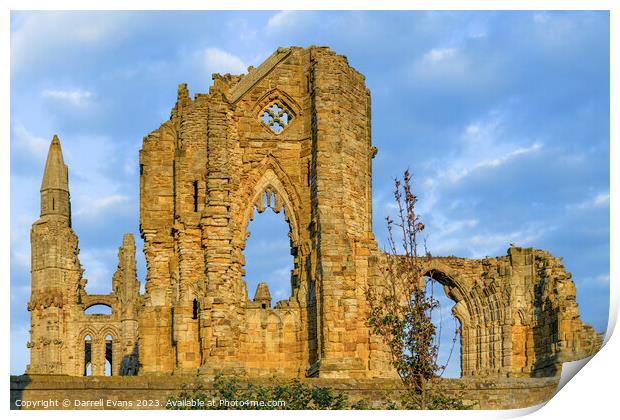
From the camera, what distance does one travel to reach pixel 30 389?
67.1 ft

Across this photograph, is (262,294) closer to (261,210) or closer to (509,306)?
(261,210)

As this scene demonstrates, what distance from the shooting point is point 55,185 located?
61.7m

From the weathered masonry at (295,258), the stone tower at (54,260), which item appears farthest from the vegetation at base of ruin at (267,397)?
the stone tower at (54,260)

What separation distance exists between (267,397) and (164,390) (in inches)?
99.1

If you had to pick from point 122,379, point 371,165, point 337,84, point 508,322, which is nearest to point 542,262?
point 508,322

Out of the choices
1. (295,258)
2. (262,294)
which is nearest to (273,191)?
(295,258)

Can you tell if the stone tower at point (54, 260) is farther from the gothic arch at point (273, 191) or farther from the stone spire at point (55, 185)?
the gothic arch at point (273, 191)

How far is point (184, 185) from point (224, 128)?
1.76m

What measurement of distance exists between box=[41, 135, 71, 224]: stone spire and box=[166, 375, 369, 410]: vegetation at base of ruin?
140 feet

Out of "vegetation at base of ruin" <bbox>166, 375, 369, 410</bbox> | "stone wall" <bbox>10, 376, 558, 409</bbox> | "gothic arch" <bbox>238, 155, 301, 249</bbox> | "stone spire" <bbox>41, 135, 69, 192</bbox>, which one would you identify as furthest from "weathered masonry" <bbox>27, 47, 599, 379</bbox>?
"stone spire" <bbox>41, 135, 69, 192</bbox>

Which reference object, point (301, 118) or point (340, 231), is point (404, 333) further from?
point (301, 118)

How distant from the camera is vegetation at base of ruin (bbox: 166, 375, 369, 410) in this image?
1902 centimetres

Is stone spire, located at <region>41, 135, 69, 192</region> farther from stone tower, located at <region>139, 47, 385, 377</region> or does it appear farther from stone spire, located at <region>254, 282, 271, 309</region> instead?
stone spire, located at <region>254, 282, 271, 309</region>

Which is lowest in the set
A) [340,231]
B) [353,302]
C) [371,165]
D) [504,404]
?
[504,404]
